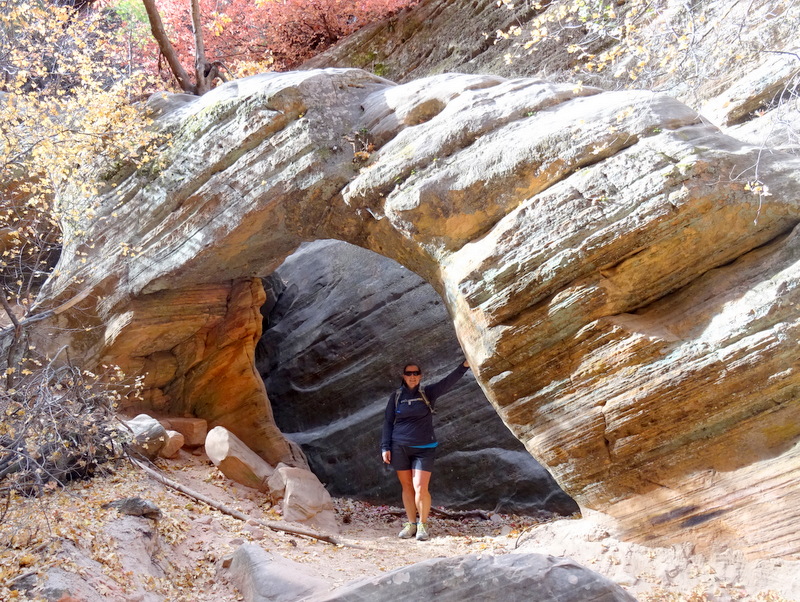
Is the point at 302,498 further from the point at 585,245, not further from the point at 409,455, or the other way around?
the point at 585,245

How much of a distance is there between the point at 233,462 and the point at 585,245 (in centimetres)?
532

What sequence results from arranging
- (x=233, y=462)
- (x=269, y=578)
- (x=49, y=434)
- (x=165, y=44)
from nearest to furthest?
1. (x=269, y=578)
2. (x=49, y=434)
3. (x=233, y=462)
4. (x=165, y=44)

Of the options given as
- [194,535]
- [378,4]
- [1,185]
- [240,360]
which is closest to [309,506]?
[194,535]

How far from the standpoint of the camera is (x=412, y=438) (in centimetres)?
787

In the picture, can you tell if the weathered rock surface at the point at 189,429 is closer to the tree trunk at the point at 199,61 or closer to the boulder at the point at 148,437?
the boulder at the point at 148,437

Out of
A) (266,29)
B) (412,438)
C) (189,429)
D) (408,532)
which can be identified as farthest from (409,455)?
(266,29)

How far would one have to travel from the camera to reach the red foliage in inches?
545

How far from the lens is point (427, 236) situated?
695 cm

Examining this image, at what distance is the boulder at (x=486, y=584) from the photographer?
390 cm

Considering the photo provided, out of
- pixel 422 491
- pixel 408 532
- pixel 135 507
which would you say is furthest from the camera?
pixel 408 532

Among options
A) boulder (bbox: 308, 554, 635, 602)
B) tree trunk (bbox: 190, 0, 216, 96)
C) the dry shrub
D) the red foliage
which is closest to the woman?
the dry shrub

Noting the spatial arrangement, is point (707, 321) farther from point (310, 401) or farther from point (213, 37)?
point (213, 37)

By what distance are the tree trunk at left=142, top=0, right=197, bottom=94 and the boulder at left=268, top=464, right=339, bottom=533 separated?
7107 millimetres

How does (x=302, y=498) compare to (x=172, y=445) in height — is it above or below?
below
